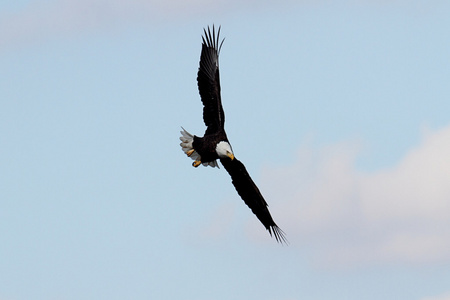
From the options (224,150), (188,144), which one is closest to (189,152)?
(188,144)

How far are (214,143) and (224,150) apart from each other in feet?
1.24

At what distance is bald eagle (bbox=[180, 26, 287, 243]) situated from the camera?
13234 millimetres

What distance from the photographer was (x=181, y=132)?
45.6ft

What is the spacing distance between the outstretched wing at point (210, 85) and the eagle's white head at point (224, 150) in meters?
0.42

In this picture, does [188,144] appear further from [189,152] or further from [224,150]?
[224,150]

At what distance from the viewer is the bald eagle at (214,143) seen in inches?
521

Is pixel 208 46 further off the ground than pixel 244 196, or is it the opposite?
pixel 208 46

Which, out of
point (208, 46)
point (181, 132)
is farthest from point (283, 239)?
point (208, 46)

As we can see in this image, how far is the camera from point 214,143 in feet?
43.3

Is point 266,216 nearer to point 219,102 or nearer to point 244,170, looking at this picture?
point 244,170

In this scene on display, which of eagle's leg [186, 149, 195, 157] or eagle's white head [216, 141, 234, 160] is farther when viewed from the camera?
eagle's leg [186, 149, 195, 157]

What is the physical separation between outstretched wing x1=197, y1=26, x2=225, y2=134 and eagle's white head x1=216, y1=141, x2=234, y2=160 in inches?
16.5

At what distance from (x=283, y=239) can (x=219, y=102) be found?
324 cm

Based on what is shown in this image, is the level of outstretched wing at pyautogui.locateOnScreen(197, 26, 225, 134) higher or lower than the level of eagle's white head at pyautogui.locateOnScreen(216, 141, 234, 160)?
higher
